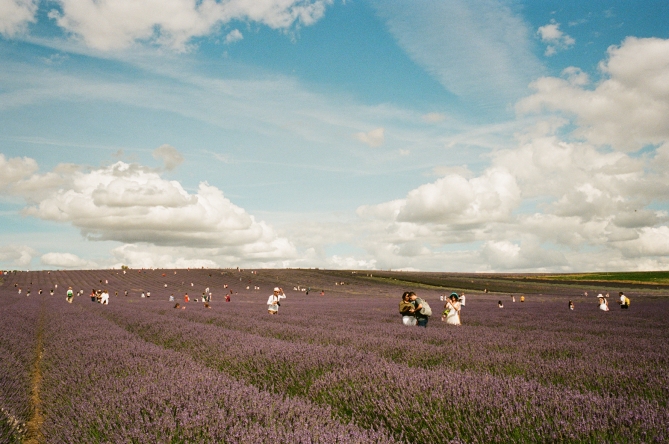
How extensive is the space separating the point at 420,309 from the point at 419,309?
0.16ft

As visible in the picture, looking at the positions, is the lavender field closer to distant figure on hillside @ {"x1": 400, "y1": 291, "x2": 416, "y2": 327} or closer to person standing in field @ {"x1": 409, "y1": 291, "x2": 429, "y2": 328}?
person standing in field @ {"x1": 409, "y1": 291, "x2": 429, "y2": 328}

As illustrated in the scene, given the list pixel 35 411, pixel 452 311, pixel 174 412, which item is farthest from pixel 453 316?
pixel 174 412

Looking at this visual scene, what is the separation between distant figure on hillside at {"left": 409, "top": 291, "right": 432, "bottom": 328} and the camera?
31.3 feet

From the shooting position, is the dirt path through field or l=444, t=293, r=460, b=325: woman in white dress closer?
the dirt path through field

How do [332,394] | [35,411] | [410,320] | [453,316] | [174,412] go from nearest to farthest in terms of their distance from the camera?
[174,412] → [332,394] → [35,411] → [410,320] → [453,316]

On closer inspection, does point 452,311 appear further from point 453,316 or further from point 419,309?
point 419,309

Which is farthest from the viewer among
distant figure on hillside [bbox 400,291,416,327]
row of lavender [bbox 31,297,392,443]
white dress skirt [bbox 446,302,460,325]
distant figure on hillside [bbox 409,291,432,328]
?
white dress skirt [bbox 446,302,460,325]

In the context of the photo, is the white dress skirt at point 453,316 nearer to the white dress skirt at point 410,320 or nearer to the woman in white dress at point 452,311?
the woman in white dress at point 452,311

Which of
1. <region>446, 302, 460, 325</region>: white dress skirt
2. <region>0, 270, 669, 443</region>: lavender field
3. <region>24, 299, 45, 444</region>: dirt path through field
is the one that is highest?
<region>0, 270, 669, 443</region>: lavender field

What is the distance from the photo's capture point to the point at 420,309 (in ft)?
31.6

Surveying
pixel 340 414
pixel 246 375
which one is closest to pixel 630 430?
pixel 340 414

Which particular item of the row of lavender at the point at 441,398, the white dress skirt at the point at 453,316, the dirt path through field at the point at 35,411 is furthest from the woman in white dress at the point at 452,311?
the dirt path through field at the point at 35,411

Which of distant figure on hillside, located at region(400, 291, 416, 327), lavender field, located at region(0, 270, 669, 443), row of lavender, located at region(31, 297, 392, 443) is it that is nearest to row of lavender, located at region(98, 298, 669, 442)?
lavender field, located at region(0, 270, 669, 443)

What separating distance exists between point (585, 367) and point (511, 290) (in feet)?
145
